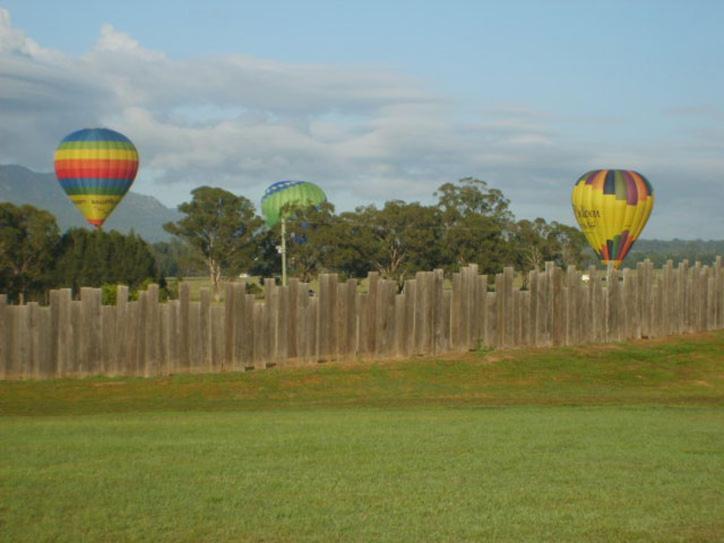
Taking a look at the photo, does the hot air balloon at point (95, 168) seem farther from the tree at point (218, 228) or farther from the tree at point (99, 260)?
the tree at point (218, 228)

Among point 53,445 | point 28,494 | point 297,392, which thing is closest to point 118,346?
point 297,392

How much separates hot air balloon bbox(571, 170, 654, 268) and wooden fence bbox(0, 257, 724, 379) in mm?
37115

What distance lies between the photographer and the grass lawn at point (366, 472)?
7422 mm

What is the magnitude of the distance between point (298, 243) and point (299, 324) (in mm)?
66235

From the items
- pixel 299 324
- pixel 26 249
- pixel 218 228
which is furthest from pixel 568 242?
pixel 299 324

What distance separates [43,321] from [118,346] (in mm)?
1545

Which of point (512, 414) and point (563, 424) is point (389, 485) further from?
point (512, 414)

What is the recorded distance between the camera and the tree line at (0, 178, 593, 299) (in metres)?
63.0

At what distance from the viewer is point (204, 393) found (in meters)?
20.4

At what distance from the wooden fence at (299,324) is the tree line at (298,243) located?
4011cm

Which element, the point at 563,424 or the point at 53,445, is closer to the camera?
the point at 53,445

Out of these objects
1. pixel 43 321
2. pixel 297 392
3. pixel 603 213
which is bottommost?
pixel 297 392

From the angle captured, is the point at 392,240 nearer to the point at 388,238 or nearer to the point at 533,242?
the point at 388,238

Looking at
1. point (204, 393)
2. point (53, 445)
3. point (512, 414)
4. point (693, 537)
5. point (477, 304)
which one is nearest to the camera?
point (693, 537)
